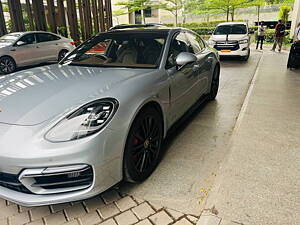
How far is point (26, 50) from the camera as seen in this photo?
8.77 metres

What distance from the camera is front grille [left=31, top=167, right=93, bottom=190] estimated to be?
1718 mm

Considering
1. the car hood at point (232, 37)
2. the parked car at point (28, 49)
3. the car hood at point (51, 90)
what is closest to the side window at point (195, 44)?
the car hood at point (51, 90)

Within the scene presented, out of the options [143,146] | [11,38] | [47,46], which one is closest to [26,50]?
[11,38]

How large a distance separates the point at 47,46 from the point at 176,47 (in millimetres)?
8002

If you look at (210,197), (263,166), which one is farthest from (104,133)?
(263,166)

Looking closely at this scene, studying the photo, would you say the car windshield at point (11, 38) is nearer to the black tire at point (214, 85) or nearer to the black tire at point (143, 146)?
the black tire at point (214, 85)

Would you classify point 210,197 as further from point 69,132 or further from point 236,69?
point 236,69

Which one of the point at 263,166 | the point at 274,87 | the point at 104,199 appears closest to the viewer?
the point at 104,199

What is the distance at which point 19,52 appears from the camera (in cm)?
855

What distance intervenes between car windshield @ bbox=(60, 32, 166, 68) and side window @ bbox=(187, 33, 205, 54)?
0.84 metres

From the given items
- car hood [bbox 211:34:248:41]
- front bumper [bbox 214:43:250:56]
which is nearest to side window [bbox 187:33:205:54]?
front bumper [bbox 214:43:250:56]

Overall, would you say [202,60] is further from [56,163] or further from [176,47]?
[56,163]

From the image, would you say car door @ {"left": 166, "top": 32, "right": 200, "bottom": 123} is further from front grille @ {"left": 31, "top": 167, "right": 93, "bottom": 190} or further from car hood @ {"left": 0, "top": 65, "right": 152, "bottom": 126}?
front grille @ {"left": 31, "top": 167, "right": 93, "bottom": 190}

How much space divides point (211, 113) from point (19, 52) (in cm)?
743
